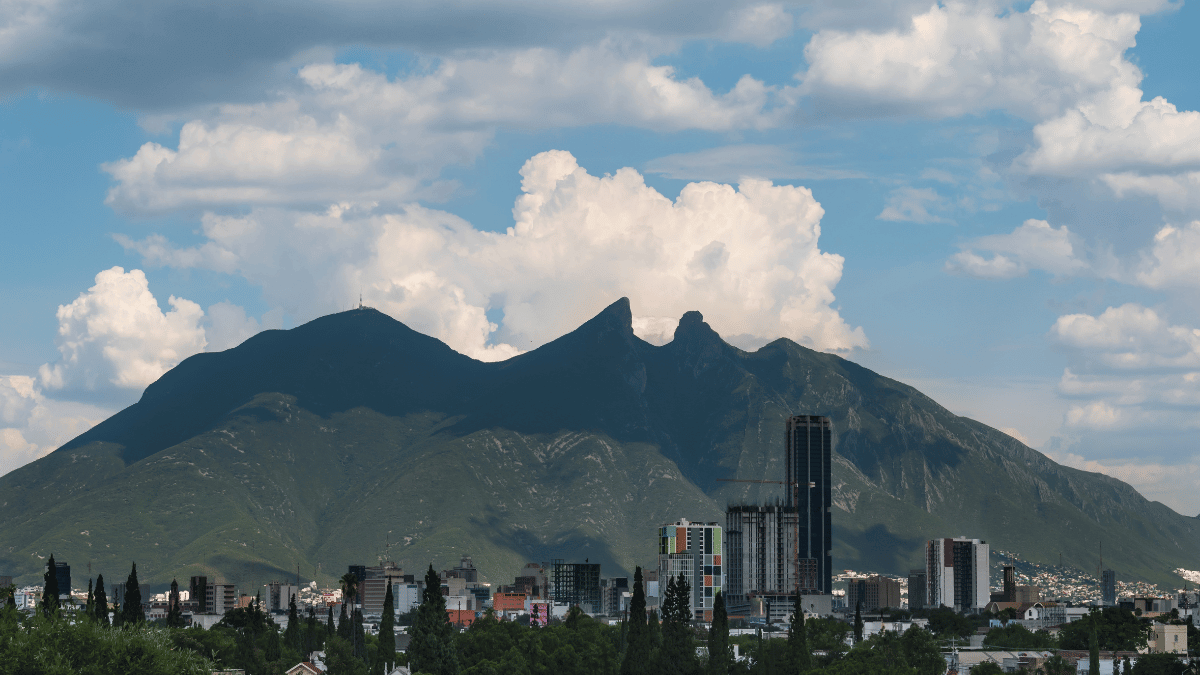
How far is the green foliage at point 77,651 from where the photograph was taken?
10219 centimetres

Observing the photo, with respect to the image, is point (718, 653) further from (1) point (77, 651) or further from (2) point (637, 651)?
(1) point (77, 651)

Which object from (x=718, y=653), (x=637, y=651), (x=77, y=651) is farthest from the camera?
(x=718, y=653)

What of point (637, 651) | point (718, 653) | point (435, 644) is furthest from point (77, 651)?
point (718, 653)

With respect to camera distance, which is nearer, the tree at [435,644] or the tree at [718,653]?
the tree at [718,653]

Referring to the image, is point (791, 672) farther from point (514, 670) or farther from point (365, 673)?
point (365, 673)

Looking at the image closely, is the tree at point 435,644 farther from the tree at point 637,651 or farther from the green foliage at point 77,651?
the green foliage at point 77,651

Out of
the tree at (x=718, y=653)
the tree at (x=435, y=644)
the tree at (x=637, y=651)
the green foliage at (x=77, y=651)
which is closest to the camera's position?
the green foliage at (x=77, y=651)

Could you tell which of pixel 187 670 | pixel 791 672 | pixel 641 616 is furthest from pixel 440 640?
pixel 187 670

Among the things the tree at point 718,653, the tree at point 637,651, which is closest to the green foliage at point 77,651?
the tree at point 637,651

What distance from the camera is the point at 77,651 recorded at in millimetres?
104500

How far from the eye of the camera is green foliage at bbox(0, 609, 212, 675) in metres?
102

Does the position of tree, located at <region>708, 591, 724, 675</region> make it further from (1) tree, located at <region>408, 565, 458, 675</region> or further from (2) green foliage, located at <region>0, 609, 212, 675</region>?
(2) green foliage, located at <region>0, 609, 212, 675</region>

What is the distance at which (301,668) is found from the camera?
192 metres

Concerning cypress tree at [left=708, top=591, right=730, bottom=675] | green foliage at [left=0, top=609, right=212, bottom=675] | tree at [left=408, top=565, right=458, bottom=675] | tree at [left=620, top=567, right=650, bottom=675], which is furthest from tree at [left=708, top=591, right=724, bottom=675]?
green foliage at [left=0, top=609, right=212, bottom=675]
